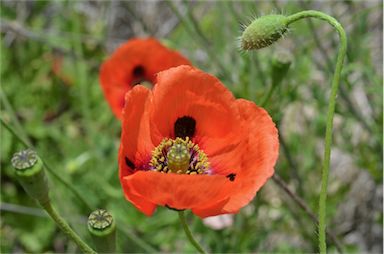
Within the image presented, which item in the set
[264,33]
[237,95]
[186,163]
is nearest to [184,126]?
[186,163]

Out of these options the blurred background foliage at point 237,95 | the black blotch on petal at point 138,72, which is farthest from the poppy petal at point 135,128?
the black blotch on petal at point 138,72

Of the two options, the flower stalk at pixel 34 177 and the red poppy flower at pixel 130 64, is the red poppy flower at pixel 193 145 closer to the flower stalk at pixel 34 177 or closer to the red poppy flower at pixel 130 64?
the flower stalk at pixel 34 177

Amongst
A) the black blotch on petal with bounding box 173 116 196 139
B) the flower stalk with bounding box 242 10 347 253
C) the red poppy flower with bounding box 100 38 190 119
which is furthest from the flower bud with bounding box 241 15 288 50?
the red poppy flower with bounding box 100 38 190 119

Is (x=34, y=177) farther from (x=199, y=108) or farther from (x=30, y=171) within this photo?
(x=199, y=108)

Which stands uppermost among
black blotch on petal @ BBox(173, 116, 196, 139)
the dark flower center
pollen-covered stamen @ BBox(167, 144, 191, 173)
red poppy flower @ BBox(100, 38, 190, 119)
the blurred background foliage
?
pollen-covered stamen @ BBox(167, 144, 191, 173)

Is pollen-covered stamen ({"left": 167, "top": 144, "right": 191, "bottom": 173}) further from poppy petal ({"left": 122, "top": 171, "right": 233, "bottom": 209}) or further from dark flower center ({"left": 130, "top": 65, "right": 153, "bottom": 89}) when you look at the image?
dark flower center ({"left": 130, "top": 65, "right": 153, "bottom": 89})

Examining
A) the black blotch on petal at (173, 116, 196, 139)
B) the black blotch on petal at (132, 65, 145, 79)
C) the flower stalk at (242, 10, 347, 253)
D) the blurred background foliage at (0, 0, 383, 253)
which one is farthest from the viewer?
the black blotch on petal at (132, 65, 145, 79)

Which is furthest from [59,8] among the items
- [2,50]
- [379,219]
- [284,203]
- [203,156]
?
[203,156]
